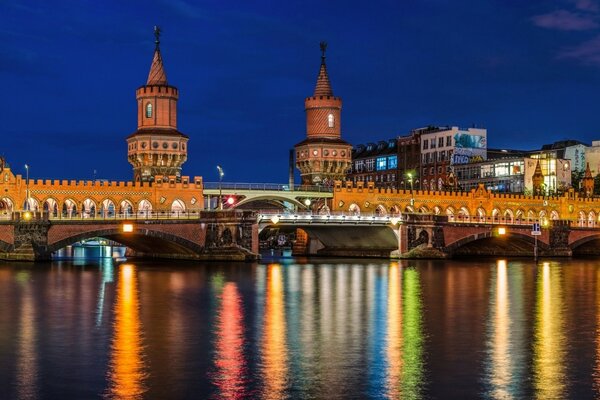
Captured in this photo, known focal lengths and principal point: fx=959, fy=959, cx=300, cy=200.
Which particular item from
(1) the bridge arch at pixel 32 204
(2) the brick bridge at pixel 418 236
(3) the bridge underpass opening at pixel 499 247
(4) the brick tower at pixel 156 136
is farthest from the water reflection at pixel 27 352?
(3) the bridge underpass opening at pixel 499 247

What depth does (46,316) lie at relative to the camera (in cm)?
4216

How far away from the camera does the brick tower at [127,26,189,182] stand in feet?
379

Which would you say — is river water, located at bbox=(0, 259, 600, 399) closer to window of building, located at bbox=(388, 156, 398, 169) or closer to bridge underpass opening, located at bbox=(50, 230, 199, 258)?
bridge underpass opening, located at bbox=(50, 230, 199, 258)

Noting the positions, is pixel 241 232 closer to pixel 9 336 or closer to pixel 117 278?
pixel 117 278

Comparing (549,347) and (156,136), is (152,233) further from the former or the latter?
(549,347)

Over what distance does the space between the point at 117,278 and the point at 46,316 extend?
25.6 meters

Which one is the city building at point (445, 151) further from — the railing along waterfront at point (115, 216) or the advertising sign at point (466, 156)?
the railing along waterfront at point (115, 216)

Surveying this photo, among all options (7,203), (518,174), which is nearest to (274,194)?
(7,203)

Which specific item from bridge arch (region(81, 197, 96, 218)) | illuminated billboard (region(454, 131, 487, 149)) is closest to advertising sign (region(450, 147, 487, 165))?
illuminated billboard (region(454, 131, 487, 149))

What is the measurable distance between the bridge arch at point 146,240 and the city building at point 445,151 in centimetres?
8561

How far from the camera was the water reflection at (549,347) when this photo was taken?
85.9 feet

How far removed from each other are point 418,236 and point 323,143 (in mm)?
26911

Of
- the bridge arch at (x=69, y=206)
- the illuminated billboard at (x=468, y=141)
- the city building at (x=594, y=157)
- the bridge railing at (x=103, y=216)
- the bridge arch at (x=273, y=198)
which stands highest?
the illuminated billboard at (x=468, y=141)

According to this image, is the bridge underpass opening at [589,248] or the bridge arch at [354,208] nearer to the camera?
the bridge arch at [354,208]
